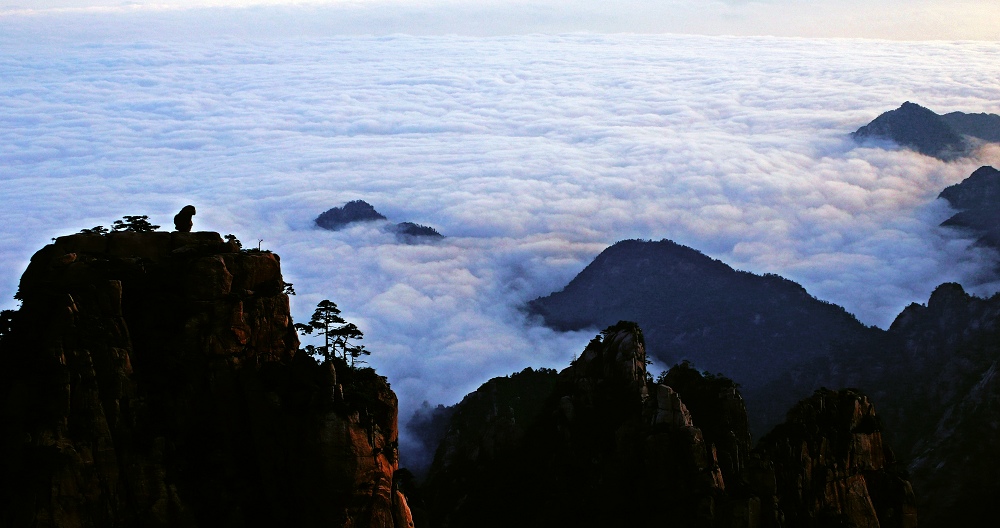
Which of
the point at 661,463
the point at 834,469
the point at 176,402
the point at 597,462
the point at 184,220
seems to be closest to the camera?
the point at 176,402

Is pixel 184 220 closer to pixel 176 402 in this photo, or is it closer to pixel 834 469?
pixel 176 402

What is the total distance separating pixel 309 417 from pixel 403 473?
34.1 feet

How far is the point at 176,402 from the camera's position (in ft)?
237

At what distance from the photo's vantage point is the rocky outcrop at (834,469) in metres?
103

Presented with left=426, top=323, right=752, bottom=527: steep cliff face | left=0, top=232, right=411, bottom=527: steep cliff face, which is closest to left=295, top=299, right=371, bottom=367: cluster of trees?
left=0, top=232, right=411, bottom=527: steep cliff face

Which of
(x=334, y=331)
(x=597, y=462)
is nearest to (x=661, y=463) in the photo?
(x=597, y=462)

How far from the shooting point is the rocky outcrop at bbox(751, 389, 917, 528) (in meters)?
103

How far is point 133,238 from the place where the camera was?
251ft

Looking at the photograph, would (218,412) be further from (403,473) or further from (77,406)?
(403,473)

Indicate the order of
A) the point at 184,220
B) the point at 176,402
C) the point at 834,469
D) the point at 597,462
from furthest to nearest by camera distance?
the point at 597,462, the point at 834,469, the point at 184,220, the point at 176,402

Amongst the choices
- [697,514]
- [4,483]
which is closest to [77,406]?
[4,483]

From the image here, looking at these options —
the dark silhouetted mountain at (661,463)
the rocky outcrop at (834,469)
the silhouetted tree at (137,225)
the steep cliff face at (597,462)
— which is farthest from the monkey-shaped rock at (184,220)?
the rocky outcrop at (834,469)

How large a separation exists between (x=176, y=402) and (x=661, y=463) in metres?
41.5

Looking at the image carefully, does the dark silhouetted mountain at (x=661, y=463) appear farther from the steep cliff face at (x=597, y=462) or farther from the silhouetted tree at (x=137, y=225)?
the silhouetted tree at (x=137, y=225)
